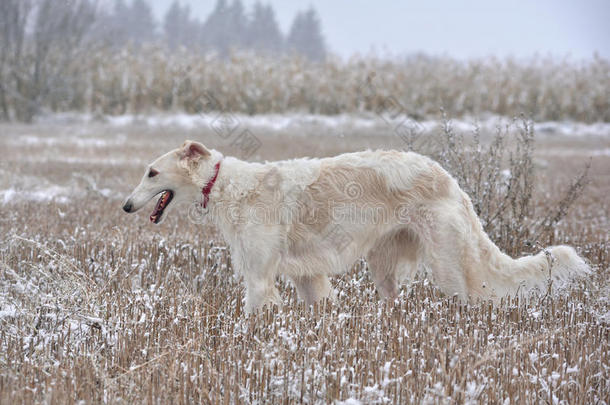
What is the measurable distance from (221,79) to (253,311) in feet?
63.9

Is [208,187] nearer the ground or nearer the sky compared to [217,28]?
nearer the ground

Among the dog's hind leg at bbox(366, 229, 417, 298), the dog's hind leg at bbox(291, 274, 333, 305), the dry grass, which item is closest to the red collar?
the dry grass

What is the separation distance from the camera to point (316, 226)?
13.8 feet

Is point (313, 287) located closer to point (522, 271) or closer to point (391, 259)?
point (391, 259)

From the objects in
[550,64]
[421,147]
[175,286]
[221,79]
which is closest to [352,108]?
[221,79]

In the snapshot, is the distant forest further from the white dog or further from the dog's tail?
the dog's tail

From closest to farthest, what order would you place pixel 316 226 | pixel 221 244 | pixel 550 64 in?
pixel 316 226 → pixel 221 244 → pixel 550 64

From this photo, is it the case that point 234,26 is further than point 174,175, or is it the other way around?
point 234,26

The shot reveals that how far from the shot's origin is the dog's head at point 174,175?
13.5 ft

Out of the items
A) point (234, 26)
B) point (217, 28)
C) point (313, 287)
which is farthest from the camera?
point (234, 26)

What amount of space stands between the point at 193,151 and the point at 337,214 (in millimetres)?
1102

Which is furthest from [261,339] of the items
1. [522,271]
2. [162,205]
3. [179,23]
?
[179,23]

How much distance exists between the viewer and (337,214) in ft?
13.9

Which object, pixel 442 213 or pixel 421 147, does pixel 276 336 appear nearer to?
pixel 442 213
